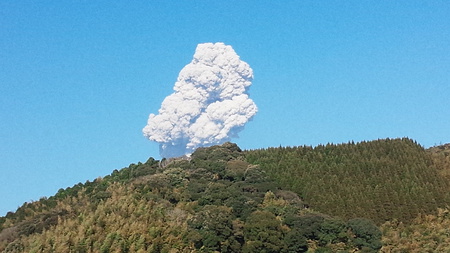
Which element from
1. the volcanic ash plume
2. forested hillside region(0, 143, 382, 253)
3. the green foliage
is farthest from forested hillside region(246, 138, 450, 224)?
the volcanic ash plume

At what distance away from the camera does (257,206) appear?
176 feet

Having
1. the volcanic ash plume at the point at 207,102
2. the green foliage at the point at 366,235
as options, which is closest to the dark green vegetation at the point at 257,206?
the green foliage at the point at 366,235

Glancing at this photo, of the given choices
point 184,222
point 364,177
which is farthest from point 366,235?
point 184,222

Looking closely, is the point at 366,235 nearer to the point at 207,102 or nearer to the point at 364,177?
the point at 364,177

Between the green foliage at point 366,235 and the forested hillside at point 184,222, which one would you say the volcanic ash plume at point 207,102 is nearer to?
the forested hillside at point 184,222

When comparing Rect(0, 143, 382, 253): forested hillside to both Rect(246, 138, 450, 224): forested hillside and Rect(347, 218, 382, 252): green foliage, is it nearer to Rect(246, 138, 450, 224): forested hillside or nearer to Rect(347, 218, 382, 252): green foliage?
Rect(347, 218, 382, 252): green foliage

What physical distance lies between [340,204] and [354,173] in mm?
7339

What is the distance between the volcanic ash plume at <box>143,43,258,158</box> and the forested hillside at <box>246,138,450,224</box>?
8015cm

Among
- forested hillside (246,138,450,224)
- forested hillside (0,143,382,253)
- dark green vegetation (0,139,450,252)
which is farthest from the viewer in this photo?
forested hillside (246,138,450,224)

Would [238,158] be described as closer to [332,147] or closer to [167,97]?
[332,147]

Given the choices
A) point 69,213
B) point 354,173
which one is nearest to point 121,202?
point 69,213

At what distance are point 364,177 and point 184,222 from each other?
69.6 feet

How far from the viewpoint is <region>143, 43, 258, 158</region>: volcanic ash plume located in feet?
497

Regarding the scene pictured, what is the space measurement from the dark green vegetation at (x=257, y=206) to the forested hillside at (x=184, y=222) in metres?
0.10
